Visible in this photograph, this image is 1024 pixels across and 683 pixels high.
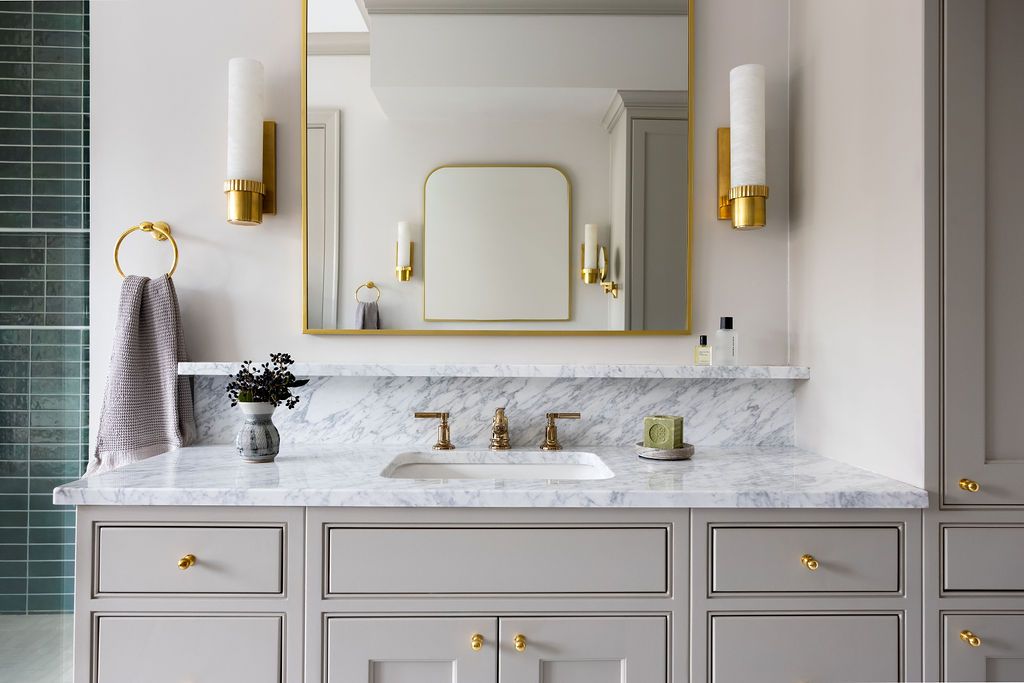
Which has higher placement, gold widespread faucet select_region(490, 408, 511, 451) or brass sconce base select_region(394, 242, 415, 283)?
brass sconce base select_region(394, 242, 415, 283)

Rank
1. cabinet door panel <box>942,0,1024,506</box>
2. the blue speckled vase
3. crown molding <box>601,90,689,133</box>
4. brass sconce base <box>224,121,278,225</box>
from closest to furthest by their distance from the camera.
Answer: cabinet door panel <box>942,0,1024,506</box> < the blue speckled vase < brass sconce base <box>224,121,278,225</box> < crown molding <box>601,90,689,133</box>

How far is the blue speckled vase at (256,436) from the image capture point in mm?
1611

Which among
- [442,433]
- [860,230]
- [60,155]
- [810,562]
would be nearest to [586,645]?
[810,562]

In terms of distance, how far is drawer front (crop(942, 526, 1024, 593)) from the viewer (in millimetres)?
1331

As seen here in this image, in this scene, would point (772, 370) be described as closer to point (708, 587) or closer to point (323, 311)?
point (708, 587)

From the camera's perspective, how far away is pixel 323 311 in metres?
1.91

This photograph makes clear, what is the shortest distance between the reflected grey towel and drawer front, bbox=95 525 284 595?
74 cm

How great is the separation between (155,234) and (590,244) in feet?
4.29

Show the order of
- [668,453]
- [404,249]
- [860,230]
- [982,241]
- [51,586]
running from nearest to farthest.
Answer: [982,241], [860,230], [668,453], [51,586], [404,249]

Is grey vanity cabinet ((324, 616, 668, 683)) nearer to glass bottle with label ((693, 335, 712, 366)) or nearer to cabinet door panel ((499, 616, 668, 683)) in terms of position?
cabinet door panel ((499, 616, 668, 683))

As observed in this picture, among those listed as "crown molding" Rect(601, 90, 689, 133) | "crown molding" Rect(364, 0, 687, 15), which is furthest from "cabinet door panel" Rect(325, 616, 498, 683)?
"crown molding" Rect(364, 0, 687, 15)

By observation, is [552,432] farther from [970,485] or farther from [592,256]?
[970,485]

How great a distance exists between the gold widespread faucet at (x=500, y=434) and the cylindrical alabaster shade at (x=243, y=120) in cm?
99

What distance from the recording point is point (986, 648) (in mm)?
1332
